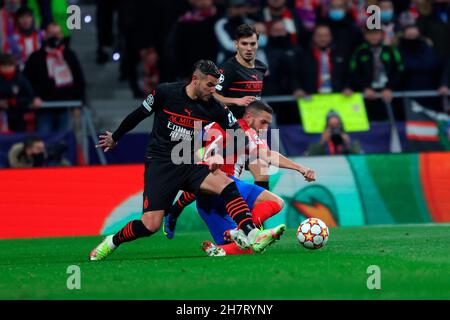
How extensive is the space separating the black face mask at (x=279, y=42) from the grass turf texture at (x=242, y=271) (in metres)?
5.59

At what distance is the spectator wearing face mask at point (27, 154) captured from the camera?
56.3ft

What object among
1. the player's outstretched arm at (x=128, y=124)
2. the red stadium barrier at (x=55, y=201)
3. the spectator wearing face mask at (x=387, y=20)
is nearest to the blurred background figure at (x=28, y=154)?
the red stadium barrier at (x=55, y=201)

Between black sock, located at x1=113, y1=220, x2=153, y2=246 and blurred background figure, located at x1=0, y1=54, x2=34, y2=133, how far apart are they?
6.65 m

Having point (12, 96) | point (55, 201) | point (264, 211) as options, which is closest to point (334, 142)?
point (55, 201)

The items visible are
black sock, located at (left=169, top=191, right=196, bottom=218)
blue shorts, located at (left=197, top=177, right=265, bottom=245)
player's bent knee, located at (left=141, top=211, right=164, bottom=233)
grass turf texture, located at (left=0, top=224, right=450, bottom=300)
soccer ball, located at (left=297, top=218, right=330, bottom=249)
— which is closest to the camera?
grass turf texture, located at (left=0, top=224, right=450, bottom=300)

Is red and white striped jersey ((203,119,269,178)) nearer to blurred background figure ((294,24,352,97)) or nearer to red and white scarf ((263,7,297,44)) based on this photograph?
blurred background figure ((294,24,352,97))

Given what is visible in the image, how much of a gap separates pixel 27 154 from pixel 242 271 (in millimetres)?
7584

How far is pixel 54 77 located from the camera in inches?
741

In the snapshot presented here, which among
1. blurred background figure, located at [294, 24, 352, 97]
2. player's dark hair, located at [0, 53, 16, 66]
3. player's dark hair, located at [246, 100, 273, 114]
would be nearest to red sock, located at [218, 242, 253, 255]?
player's dark hair, located at [246, 100, 273, 114]

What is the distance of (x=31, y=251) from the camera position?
13.8m

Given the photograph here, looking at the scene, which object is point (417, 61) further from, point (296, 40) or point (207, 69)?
point (207, 69)

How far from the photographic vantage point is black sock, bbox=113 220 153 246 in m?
11.8

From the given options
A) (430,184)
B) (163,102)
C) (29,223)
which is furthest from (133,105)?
(163,102)

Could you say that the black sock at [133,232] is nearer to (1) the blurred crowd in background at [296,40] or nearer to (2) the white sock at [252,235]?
(2) the white sock at [252,235]
